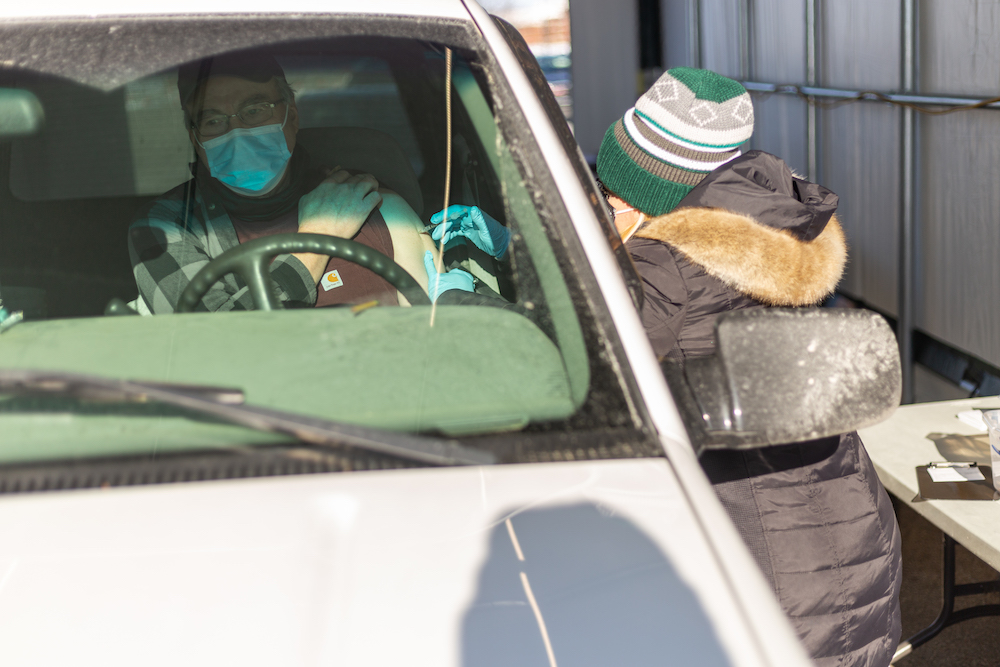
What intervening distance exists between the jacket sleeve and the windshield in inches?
11.0

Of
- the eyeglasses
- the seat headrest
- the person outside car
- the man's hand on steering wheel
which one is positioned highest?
the eyeglasses

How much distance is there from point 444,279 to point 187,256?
531 millimetres

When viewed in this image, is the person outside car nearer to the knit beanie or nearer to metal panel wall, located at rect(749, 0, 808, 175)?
the knit beanie

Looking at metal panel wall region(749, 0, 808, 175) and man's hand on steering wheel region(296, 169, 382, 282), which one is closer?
man's hand on steering wheel region(296, 169, 382, 282)

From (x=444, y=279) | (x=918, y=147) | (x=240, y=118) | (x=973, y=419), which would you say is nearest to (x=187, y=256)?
(x=240, y=118)

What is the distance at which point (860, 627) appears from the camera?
1.61m

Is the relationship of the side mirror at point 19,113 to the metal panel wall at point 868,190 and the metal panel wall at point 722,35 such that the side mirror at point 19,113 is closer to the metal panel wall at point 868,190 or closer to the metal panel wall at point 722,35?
the metal panel wall at point 868,190

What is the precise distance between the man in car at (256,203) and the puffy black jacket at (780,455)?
41cm

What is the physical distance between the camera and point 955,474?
2158 millimetres

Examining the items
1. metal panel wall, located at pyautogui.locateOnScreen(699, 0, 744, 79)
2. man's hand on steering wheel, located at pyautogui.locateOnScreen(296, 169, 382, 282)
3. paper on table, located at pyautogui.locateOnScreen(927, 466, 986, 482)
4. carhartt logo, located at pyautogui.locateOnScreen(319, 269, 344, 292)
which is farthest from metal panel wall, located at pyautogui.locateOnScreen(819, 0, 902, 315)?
carhartt logo, located at pyautogui.locateOnScreen(319, 269, 344, 292)

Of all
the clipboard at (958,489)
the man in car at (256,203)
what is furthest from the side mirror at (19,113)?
the clipboard at (958,489)

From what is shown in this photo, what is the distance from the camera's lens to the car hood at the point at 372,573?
2.71 ft

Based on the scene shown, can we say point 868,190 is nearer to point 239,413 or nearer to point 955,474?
point 955,474

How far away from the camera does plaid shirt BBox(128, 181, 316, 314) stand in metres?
1.42
